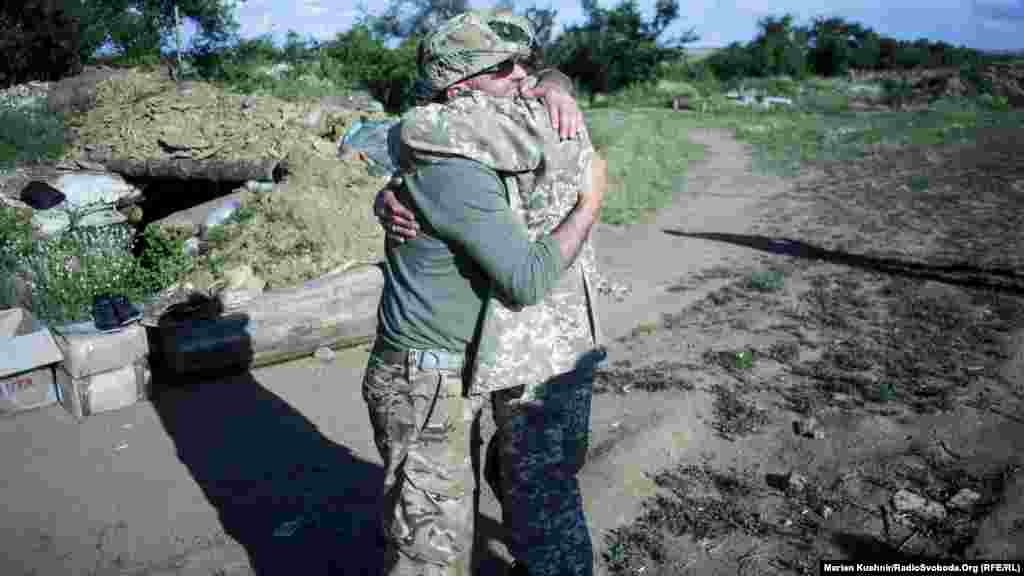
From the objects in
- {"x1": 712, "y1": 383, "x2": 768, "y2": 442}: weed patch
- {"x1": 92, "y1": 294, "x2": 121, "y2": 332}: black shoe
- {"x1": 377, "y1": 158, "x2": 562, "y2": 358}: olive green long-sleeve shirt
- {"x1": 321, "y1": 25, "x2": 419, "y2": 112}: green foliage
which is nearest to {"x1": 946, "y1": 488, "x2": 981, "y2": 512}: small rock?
{"x1": 712, "y1": 383, "x2": 768, "y2": 442}: weed patch

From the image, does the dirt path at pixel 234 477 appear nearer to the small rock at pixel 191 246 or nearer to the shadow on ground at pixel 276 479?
the shadow on ground at pixel 276 479

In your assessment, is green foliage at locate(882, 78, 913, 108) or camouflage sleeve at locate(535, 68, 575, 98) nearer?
camouflage sleeve at locate(535, 68, 575, 98)

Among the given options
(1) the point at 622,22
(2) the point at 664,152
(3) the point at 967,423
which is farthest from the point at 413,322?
(1) the point at 622,22

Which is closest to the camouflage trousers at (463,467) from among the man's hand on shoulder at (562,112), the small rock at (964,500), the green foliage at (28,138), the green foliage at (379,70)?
the man's hand on shoulder at (562,112)

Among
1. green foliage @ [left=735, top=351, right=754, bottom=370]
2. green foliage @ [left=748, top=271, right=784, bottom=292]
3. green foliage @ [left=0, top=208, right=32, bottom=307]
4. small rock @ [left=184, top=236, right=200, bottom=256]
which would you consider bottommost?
green foliage @ [left=735, top=351, right=754, bottom=370]

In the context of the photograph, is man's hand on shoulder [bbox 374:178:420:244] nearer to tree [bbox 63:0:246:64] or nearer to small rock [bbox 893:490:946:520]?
small rock [bbox 893:490:946:520]

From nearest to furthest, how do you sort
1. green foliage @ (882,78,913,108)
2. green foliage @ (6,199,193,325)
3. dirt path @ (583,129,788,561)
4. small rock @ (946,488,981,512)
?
small rock @ (946,488,981,512) → dirt path @ (583,129,788,561) → green foliage @ (6,199,193,325) → green foliage @ (882,78,913,108)

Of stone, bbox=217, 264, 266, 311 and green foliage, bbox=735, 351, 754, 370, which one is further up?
stone, bbox=217, 264, 266, 311

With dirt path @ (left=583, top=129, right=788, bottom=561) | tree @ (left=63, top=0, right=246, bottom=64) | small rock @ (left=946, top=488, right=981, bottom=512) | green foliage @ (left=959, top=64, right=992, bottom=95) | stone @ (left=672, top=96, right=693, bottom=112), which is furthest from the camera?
green foliage @ (left=959, top=64, right=992, bottom=95)

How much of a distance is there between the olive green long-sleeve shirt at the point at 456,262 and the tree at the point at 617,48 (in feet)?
118

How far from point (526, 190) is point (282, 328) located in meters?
3.44

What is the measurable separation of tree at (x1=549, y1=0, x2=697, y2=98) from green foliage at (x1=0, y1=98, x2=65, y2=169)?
1169 inches

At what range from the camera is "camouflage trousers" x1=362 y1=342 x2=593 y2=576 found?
178 cm

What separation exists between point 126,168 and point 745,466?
8060mm
